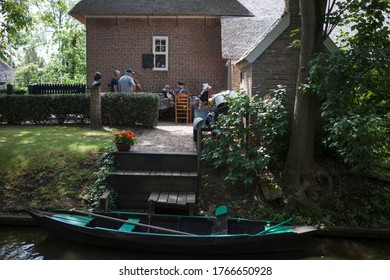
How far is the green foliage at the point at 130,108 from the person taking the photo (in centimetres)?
1411

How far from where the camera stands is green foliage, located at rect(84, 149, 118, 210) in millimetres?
9453

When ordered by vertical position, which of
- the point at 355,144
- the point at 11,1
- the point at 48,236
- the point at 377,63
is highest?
the point at 11,1

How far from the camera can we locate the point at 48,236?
8.39 metres

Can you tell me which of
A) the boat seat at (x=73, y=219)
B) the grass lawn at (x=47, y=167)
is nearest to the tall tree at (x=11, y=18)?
the grass lawn at (x=47, y=167)

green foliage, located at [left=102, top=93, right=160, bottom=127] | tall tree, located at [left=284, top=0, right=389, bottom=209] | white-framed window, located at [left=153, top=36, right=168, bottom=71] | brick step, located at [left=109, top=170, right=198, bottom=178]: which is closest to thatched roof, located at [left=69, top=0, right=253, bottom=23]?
white-framed window, located at [left=153, top=36, right=168, bottom=71]

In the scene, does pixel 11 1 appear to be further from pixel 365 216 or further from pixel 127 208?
pixel 365 216

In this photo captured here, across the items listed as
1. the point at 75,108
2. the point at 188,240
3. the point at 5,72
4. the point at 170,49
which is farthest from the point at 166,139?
the point at 5,72

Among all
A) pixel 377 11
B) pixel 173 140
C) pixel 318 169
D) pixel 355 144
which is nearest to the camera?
pixel 355 144

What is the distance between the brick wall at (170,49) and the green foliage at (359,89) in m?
12.1

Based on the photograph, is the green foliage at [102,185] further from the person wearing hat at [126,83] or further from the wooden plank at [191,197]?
the person wearing hat at [126,83]

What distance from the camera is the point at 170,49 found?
21.3 metres

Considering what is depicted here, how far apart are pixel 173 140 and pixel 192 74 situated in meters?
9.56

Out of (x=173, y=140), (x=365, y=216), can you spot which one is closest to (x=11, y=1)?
(x=173, y=140)
